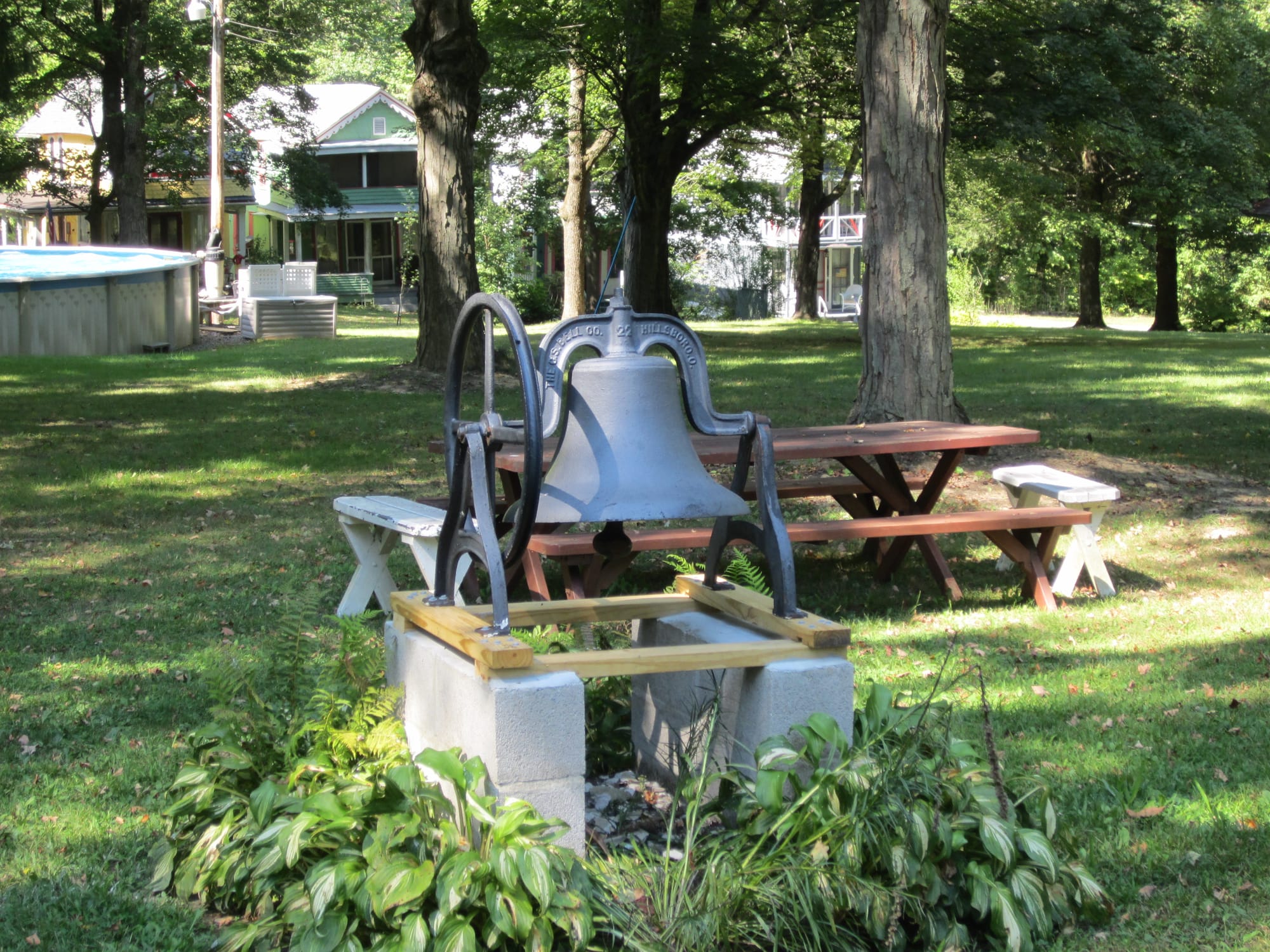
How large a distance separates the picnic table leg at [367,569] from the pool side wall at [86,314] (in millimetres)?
16106

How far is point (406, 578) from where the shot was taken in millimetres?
7266

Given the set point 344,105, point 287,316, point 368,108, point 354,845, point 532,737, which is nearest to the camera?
point 354,845

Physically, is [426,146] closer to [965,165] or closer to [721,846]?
[721,846]

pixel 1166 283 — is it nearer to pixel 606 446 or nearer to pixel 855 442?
pixel 855 442

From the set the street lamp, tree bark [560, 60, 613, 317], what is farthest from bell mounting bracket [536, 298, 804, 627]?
the street lamp

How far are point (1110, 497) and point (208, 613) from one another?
15.4ft

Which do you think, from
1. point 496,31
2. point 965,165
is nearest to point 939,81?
point 496,31

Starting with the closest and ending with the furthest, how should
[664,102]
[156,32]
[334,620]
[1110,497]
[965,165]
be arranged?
[334,620]
[1110,497]
[664,102]
[965,165]
[156,32]

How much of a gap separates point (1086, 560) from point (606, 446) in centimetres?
405

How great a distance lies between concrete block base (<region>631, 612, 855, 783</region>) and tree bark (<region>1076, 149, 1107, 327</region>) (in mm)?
29932

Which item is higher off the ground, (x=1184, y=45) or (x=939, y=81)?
(x=1184, y=45)

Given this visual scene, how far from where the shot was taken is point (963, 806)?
10.8ft

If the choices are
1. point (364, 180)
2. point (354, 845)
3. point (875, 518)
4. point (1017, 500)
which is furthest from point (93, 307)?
point (364, 180)

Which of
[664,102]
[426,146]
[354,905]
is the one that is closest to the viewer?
[354,905]
